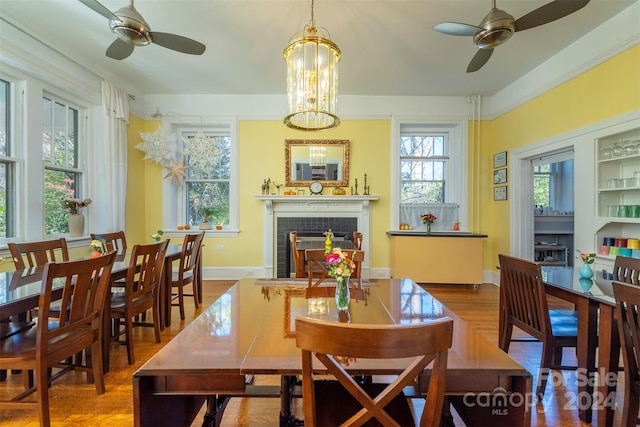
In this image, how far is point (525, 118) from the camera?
3.98 m

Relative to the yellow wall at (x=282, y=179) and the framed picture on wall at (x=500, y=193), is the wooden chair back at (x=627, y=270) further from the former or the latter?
the yellow wall at (x=282, y=179)

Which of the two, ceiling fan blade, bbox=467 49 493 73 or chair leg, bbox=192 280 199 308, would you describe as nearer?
ceiling fan blade, bbox=467 49 493 73

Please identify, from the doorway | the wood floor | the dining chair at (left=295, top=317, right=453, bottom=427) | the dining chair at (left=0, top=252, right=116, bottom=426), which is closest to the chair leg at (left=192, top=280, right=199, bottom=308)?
the wood floor

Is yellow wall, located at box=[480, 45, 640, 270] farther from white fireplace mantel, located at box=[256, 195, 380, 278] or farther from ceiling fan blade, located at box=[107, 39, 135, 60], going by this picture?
ceiling fan blade, located at box=[107, 39, 135, 60]

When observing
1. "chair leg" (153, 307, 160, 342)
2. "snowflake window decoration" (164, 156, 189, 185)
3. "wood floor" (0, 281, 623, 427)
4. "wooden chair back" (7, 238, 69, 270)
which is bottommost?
"wood floor" (0, 281, 623, 427)

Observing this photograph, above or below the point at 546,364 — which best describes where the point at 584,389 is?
below

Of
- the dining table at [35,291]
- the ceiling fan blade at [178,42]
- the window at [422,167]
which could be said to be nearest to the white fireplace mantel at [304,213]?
the window at [422,167]

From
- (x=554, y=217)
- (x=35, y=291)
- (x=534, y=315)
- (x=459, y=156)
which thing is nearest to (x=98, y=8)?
(x=35, y=291)

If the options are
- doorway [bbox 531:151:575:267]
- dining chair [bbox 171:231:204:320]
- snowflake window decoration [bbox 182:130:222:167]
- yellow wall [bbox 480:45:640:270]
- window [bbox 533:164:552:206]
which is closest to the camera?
yellow wall [bbox 480:45:640:270]

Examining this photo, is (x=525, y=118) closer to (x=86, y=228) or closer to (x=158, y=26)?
(x=158, y=26)

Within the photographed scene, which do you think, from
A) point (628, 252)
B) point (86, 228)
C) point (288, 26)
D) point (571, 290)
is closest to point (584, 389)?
point (571, 290)

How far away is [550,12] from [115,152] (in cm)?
480

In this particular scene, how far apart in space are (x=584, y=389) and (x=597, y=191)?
7.20 ft

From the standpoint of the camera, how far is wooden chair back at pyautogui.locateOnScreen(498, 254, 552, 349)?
1730 mm
